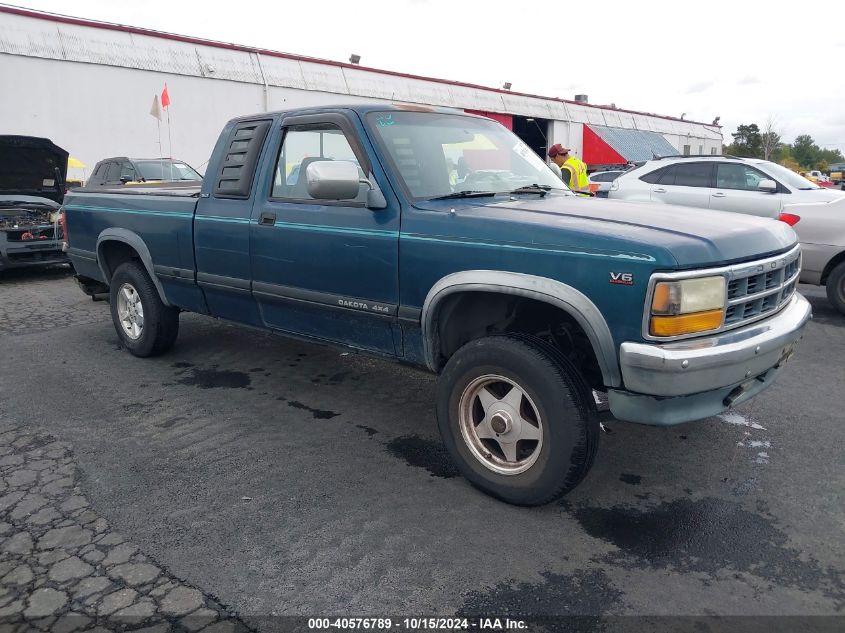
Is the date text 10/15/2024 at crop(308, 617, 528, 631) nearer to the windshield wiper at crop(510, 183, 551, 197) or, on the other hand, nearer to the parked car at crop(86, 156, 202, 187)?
the windshield wiper at crop(510, 183, 551, 197)

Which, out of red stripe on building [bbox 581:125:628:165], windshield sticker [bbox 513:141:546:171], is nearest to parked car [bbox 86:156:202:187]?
windshield sticker [bbox 513:141:546:171]

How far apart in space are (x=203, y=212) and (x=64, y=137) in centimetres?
1567

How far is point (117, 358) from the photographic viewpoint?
5.57 m

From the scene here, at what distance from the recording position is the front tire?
2.87 metres

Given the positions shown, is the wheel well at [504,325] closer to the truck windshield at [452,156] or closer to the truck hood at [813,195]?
the truck windshield at [452,156]

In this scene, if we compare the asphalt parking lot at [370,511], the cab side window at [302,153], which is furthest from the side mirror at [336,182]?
the asphalt parking lot at [370,511]

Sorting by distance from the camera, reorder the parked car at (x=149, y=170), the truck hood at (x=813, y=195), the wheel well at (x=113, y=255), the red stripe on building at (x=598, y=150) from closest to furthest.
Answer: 1. the wheel well at (x=113, y=255)
2. the truck hood at (x=813, y=195)
3. the parked car at (x=149, y=170)
4. the red stripe on building at (x=598, y=150)

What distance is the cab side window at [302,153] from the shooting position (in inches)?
151

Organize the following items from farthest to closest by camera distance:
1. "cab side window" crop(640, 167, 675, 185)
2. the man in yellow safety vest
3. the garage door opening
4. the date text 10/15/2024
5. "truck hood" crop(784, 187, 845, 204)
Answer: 1. the garage door opening
2. "cab side window" crop(640, 167, 675, 185)
3. the man in yellow safety vest
4. "truck hood" crop(784, 187, 845, 204)
5. the date text 10/15/2024

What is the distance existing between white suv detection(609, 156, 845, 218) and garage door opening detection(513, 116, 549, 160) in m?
21.6

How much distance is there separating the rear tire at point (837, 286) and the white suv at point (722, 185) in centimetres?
98

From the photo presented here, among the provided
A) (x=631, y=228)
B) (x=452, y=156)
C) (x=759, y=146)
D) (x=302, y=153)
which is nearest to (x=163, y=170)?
(x=302, y=153)

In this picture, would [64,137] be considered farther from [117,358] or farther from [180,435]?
[180,435]

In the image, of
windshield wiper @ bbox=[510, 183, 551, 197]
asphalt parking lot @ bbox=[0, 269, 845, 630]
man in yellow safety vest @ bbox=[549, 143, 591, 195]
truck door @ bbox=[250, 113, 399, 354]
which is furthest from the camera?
man in yellow safety vest @ bbox=[549, 143, 591, 195]
